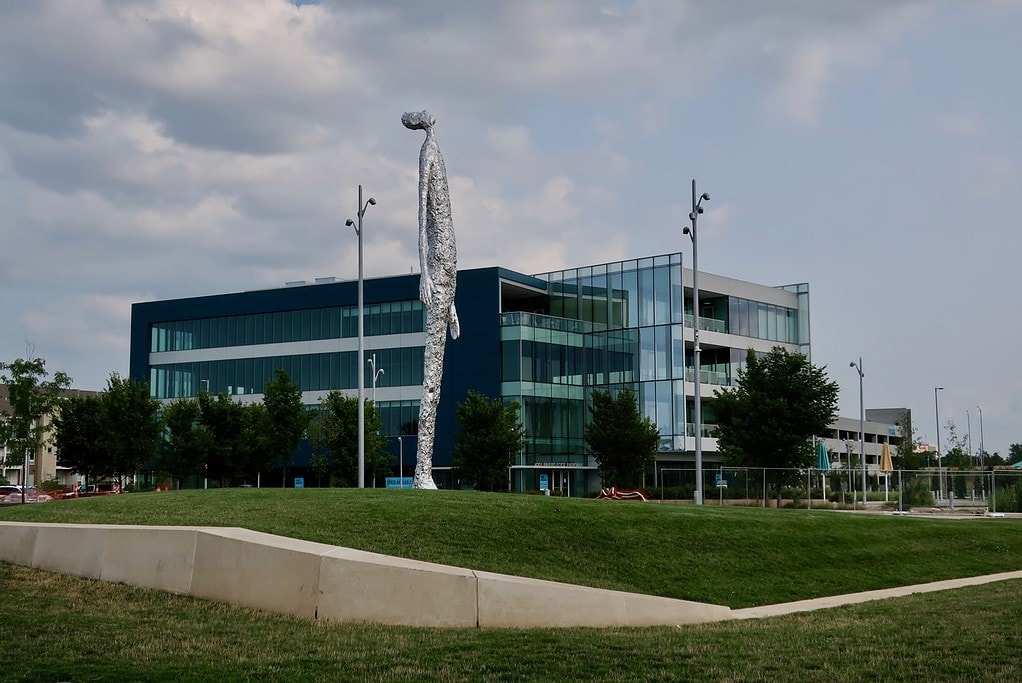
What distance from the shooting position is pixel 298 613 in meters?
14.4

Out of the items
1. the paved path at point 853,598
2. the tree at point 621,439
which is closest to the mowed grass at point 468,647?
the paved path at point 853,598

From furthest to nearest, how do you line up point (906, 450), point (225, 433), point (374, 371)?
point (906, 450)
point (374, 371)
point (225, 433)

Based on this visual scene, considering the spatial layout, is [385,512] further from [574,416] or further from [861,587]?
[574,416]

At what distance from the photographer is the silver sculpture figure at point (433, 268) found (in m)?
25.8

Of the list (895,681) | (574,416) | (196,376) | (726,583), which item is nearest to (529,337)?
(574,416)

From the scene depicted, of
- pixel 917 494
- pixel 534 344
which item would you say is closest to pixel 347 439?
pixel 534 344

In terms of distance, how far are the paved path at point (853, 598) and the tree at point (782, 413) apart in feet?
65.7

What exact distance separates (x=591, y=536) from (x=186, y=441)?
131 ft

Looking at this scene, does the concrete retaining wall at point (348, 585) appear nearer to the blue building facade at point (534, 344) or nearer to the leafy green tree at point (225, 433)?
the leafy green tree at point (225, 433)

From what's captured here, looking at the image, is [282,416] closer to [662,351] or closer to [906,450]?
[662,351]

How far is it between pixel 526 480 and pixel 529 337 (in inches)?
318

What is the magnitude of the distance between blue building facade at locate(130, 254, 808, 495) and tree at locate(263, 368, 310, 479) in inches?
364

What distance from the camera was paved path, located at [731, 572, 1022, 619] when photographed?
1616 cm

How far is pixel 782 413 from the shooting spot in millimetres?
41969
